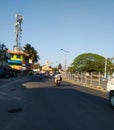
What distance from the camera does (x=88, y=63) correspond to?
14400 cm

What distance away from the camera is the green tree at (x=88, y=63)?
463ft

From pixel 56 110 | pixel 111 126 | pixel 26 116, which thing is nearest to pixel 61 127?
pixel 111 126

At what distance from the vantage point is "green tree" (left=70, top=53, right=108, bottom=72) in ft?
463

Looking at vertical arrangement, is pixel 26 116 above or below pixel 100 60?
below

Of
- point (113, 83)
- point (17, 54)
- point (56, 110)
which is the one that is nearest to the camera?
point (56, 110)

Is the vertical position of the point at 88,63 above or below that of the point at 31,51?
below

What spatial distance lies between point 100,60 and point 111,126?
459ft

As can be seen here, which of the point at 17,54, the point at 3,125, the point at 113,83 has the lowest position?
the point at 3,125

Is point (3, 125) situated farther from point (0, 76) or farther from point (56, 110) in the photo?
point (0, 76)

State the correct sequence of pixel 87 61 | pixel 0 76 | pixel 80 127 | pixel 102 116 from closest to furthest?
pixel 80 127, pixel 102 116, pixel 0 76, pixel 87 61

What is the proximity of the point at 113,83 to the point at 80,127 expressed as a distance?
5686 mm

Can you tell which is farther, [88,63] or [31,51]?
[88,63]

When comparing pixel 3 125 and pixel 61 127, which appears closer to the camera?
pixel 61 127

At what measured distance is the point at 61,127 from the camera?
31.8 ft
